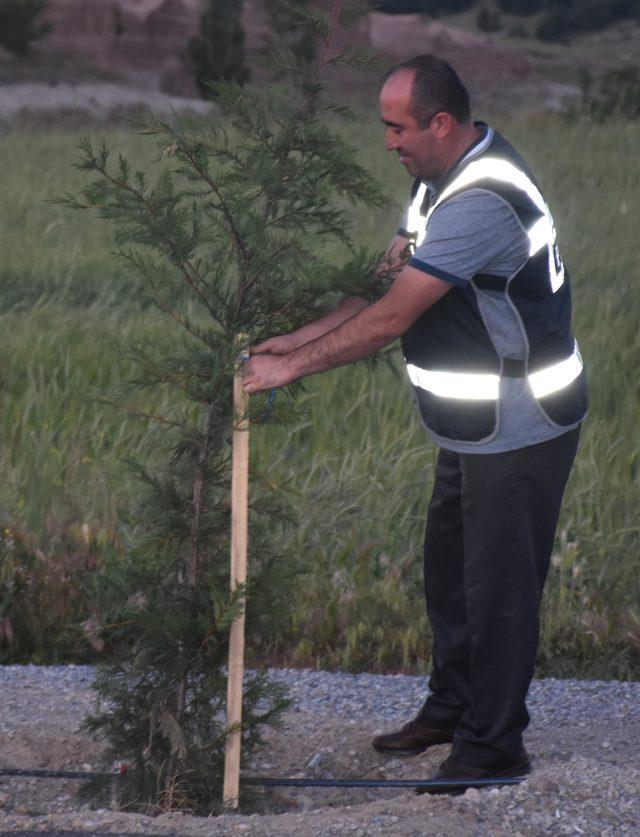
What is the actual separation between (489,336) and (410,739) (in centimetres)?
144

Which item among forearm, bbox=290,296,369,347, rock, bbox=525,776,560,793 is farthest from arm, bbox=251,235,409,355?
rock, bbox=525,776,560,793

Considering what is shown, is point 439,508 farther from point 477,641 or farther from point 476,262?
point 476,262

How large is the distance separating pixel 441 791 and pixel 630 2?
170ft

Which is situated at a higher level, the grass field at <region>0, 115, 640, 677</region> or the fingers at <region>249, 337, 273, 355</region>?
the fingers at <region>249, 337, 273, 355</region>

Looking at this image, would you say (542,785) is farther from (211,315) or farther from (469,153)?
(469,153)

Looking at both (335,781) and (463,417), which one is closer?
(463,417)

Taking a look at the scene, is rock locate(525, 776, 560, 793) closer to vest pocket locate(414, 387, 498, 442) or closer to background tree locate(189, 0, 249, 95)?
vest pocket locate(414, 387, 498, 442)

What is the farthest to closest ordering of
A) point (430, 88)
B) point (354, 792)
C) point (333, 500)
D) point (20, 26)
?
point (20, 26) → point (333, 500) → point (354, 792) → point (430, 88)

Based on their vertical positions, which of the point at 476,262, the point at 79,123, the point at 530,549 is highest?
the point at 79,123

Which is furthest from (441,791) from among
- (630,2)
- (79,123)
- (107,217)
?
(630,2)

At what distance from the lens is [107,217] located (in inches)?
156

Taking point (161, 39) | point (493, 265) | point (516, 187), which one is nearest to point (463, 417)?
point (493, 265)

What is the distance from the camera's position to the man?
13.1 ft

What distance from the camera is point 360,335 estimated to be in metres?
3.98
